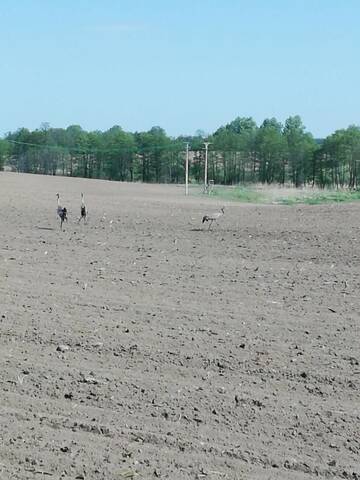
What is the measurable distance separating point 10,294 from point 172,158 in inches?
2979

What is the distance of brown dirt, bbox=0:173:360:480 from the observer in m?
6.77

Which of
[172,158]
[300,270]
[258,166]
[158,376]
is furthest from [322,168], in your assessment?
[158,376]

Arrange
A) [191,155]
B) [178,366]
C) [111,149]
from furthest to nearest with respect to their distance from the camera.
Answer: [111,149] < [191,155] < [178,366]

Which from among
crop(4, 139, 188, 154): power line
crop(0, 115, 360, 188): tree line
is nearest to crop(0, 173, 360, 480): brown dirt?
crop(0, 115, 360, 188): tree line

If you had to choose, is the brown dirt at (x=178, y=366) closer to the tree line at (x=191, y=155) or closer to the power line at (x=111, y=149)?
the tree line at (x=191, y=155)

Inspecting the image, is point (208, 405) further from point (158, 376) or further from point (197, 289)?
point (197, 289)

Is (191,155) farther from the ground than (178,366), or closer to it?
farther from the ground

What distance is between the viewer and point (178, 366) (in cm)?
916

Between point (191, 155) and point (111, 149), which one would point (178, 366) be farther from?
point (111, 149)

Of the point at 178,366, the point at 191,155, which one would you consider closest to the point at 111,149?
the point at 191,155

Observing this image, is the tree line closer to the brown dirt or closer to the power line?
the power line

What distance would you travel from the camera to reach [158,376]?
8766 mm

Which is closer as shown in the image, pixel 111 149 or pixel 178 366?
pixel 178 366

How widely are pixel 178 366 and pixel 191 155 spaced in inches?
3155
